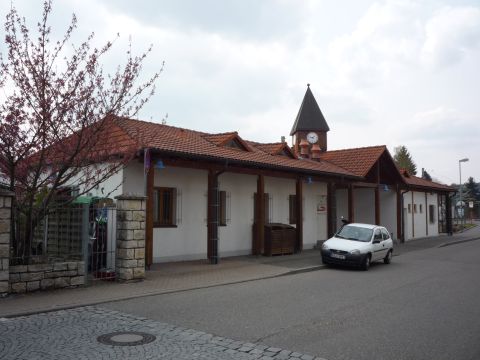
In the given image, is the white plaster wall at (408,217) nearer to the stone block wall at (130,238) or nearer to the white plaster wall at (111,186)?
the white plaster wall at (111,186)

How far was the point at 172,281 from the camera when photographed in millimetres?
11523

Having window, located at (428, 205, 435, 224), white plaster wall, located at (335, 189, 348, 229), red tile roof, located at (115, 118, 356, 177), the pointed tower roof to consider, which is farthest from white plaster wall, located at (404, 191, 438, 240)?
red tile roof, located at (115, 118, 356, 177)

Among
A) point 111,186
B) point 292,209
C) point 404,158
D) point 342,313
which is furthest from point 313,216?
point 404,158

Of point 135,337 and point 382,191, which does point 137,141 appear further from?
point 382,191

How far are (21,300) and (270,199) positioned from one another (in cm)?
1231

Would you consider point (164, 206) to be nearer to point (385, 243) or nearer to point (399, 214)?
point (385, 243)

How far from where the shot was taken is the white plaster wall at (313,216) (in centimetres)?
2189

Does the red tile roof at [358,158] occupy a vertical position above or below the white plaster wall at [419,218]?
above

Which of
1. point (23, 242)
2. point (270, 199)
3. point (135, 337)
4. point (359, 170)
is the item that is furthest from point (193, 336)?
point (359, 170)

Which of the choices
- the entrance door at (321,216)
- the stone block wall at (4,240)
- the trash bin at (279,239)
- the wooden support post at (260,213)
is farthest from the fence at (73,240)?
the entrance door at (321,216)

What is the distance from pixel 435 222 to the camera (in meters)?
35.5

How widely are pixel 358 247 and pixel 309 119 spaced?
20.5 m

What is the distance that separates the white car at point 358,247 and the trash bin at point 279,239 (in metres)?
2.38

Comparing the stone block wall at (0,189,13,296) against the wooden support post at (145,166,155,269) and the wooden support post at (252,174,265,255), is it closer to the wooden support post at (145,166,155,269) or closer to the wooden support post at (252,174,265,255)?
the wooden support post at (145,166,155,269)
